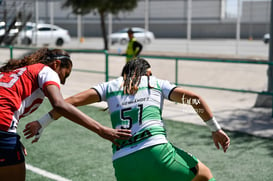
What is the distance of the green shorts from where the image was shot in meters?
3.32

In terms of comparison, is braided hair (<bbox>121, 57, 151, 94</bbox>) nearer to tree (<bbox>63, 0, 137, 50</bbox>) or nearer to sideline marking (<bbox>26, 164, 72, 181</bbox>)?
sideline marking (<bbox>26, 164, 72, 181</bbox>)

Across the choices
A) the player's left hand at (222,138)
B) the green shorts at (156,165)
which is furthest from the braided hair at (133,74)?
the player's left hand at (222,138)

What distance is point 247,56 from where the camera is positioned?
78.5 feet

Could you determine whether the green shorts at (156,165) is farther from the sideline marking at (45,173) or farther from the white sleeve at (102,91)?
the sideline marking at (45,173)

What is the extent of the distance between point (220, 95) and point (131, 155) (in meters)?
12.5

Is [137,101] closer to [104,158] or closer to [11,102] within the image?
[11,102]

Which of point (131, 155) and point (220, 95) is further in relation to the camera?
point (220, 95)

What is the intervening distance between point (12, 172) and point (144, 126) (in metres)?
1.12

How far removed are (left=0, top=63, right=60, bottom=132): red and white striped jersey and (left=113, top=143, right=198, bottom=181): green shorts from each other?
2.76ft

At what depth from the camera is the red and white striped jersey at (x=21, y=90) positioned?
11.7 ft

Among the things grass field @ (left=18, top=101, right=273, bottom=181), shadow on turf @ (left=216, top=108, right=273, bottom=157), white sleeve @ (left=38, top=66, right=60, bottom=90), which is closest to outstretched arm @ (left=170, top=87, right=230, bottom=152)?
white sleeve @ (left=38, top=66, right=60, bottom=90)

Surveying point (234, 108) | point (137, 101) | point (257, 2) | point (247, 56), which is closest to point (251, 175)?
point (137, 101)

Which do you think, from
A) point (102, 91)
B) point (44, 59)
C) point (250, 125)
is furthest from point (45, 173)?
point (250, 125)

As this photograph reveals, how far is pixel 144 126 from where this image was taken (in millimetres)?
3467
